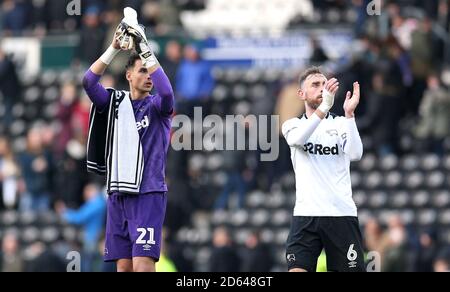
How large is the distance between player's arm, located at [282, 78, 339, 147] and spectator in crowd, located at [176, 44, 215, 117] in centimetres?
1291

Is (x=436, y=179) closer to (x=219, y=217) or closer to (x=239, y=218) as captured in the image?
(x=239, y=218)

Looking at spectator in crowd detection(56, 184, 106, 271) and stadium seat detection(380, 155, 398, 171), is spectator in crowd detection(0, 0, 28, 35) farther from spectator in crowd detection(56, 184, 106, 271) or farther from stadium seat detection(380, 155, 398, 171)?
stadium seat detection(380, 155, 398, 171)

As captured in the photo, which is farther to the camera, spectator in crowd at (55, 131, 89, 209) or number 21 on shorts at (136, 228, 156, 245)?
spectator in crowd at (55, 131, 89, 209)

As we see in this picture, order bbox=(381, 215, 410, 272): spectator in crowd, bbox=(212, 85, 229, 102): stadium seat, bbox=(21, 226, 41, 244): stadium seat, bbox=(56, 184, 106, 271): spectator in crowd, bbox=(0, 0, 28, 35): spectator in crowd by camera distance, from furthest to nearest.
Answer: bbox=(0, 0, 28, 35): spectator in crowd
bbox=(212, 85, 229, 102): stadium seat
bbox=(21, 226, 41, 244): stadium seat
bbox=(56, 184, 106, 271): spectator in crowd
bbox=(381, 215, 410, 272): spectator in crowd

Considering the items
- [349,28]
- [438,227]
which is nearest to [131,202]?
[438,227]

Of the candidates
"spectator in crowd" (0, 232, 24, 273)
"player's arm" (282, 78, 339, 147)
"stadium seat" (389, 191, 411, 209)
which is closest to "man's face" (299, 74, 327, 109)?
"player's arm" (282, 78, 339, 147)

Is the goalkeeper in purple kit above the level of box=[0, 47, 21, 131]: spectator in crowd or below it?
below

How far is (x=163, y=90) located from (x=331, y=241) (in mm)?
2027

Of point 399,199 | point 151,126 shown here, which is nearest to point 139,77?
point 151,126

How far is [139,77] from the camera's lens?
573 inches

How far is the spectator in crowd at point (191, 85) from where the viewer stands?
27653 mm

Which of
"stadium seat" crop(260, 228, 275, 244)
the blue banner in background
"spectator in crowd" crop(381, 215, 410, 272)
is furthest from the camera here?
the blue banner in background

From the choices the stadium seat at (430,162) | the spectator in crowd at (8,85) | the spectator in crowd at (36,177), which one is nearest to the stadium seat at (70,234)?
the spectator in crowd at (36,177)

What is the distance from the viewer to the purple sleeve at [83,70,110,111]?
14334 mm
